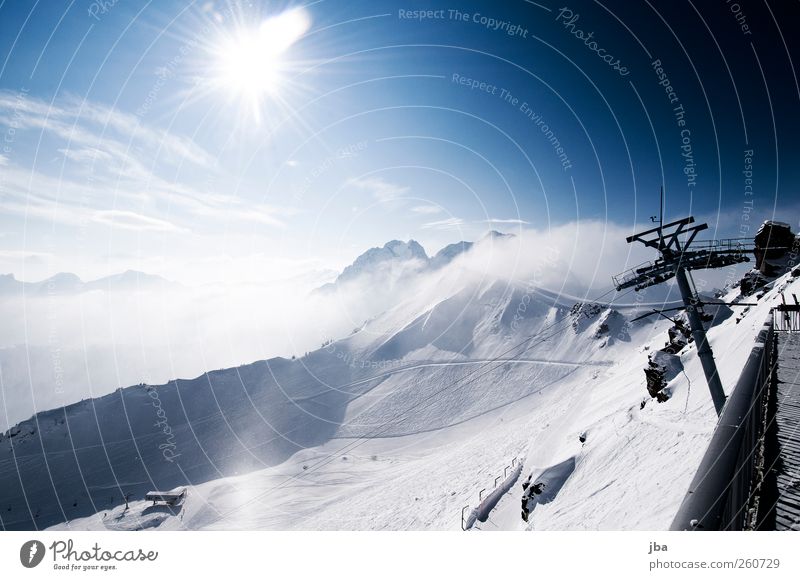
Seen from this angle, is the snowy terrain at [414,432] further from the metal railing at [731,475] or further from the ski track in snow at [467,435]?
the metal railing at [731,475]

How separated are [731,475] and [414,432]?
59276 mm

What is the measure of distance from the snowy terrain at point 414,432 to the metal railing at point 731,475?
3.06 m

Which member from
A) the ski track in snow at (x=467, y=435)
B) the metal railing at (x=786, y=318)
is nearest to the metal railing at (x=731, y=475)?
the ski track in snow at (x=467, y=435)

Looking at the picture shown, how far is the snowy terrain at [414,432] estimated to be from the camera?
13383 mm

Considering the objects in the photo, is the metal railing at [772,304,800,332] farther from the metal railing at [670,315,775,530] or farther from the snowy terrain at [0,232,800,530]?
the metal railing at [670,315,775,530]

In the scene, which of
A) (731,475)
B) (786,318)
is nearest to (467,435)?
(786,318)

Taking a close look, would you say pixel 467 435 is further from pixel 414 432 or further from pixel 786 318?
pixel 786 318

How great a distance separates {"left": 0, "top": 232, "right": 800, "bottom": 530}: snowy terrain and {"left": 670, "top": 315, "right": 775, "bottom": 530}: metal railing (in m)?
3.06

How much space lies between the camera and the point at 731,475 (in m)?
4.06

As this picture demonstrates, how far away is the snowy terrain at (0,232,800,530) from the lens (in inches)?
527

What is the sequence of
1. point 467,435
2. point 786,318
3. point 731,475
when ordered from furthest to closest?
point 467,435 < point 786,318 < point 731,475
